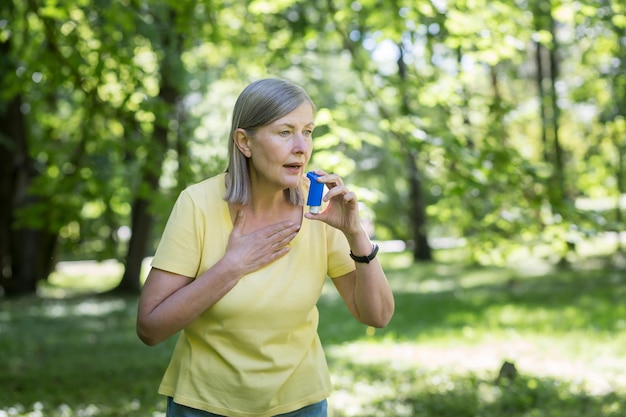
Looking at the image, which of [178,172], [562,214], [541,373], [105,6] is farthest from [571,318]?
[105,6]

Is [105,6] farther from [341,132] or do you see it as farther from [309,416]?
[309,416]

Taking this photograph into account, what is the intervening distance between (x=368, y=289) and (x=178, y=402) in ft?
2.23

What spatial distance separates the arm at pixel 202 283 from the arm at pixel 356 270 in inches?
5.8

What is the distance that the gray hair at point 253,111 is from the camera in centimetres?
261

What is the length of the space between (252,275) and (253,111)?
496 mm

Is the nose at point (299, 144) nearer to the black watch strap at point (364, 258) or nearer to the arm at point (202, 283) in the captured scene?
the arm at point (202, 283)

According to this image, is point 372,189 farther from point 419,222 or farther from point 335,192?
point 419,222

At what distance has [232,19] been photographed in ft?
41.9

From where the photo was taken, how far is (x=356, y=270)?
2766 millimetres

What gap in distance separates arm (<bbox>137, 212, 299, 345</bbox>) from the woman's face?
0.15m

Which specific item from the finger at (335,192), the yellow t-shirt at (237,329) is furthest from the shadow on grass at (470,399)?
the finger at (335,192)

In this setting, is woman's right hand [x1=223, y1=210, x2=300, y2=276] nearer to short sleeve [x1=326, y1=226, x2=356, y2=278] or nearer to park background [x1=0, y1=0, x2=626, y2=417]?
short sleeve [x1=326, y1=226, x2=356, y2=278]

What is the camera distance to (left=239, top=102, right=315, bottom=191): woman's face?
2.63 metres

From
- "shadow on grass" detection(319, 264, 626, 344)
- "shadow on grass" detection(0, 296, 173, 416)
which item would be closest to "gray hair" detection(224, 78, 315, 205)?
"shadow on grass" detection(0, 296, 173, 416)
